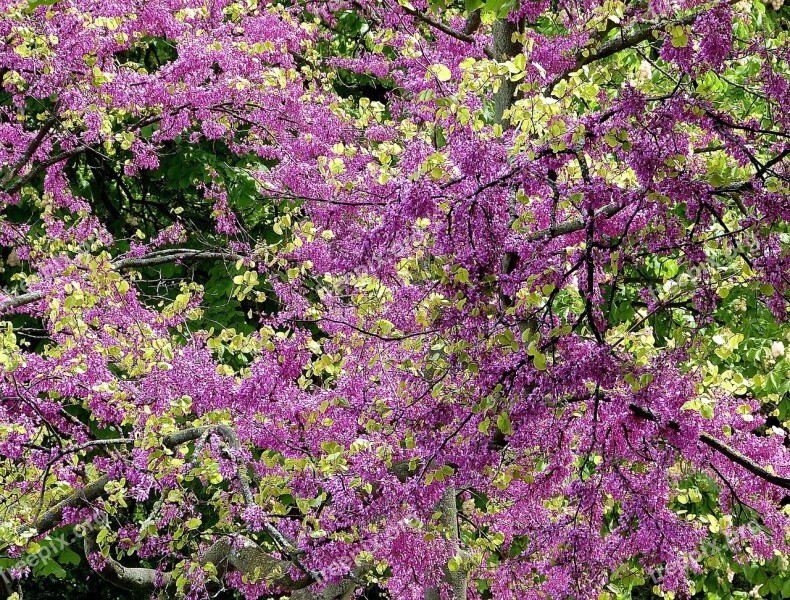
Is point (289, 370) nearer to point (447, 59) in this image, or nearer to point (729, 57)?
point (447, 59)

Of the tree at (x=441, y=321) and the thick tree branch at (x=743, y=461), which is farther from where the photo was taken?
the thick tree branch at (x=743, y=461)

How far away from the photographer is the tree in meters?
4.26

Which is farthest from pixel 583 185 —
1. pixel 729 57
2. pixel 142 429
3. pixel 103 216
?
pixel 103 216

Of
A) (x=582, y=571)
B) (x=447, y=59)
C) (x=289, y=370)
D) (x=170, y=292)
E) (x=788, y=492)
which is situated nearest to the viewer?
(x=582, y=571)

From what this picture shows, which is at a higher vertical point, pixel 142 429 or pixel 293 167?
pixel 293 167

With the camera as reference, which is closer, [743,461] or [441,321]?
[441,321]

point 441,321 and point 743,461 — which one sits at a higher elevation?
point 441,321

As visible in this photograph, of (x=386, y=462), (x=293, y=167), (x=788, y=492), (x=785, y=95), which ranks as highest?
(x=785, y=95)

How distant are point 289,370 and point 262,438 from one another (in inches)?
19.9

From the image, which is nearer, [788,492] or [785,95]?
[785,95]

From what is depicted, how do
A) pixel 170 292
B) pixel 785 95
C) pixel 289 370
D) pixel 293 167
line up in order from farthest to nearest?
pixel 170 292, pixel 293 167, pixel 289 370, pixel 785 95

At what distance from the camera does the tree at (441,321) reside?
4262 mm

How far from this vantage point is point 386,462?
5.43 metres

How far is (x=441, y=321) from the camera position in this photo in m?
4.65
